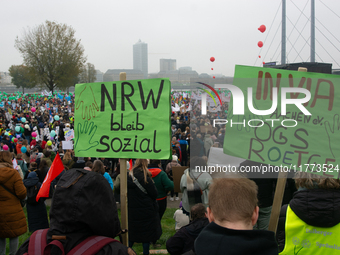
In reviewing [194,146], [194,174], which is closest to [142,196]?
[194,174]

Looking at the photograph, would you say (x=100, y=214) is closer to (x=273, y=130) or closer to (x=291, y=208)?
(x=291, y=208)

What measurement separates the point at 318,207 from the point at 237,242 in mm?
1181

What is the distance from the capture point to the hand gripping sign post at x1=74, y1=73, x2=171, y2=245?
9.95 feet

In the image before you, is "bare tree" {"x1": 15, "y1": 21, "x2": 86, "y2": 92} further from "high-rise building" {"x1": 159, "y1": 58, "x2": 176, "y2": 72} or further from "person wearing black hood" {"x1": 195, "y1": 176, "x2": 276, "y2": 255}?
"person wearing black hood" {"x1": 195, "y1": 176, "x2": 276, "y2": 255}

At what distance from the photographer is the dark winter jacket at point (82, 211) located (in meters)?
1.56

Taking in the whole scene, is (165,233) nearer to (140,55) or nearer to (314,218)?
(314,218)

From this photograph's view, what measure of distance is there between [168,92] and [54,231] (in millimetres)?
1828

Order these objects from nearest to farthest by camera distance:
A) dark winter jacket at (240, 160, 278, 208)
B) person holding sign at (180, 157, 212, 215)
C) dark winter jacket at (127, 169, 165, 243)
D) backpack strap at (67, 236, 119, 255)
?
backpack strap at (67, 236, 119, 255) → dark winter jacket at (240, 160, 278, 208) → person holding sign at (180, 157, 212, 215) → dark winter jacket at (127, 169, 165, 243)

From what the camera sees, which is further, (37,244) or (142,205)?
(142,205)

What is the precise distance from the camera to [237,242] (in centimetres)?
132

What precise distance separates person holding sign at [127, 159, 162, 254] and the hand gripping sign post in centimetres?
76

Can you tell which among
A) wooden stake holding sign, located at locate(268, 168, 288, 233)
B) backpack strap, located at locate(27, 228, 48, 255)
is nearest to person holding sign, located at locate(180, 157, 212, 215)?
wooden stake holding sign, located at locate(268, 168, 288, 233)

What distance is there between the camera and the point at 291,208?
2.33 m

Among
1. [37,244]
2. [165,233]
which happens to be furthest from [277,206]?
[165,233]
